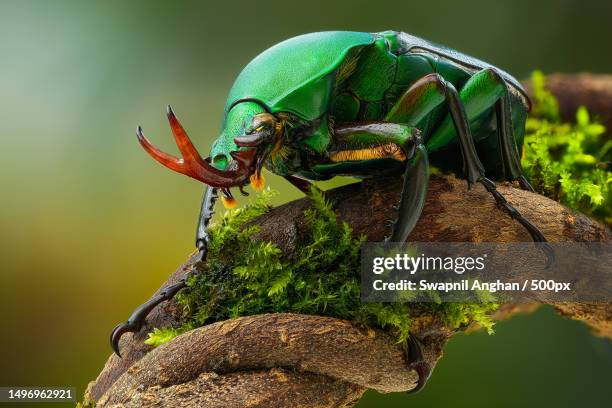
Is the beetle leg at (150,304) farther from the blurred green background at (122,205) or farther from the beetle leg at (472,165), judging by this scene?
the blurred green background at (122,205)

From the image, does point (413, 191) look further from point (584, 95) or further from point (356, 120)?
point (584, 95)

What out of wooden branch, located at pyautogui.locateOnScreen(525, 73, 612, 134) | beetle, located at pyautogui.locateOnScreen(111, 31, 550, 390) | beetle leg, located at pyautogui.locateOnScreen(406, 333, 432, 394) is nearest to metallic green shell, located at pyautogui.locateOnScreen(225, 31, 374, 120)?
beetle, located at pyautogui.locateOnScreen(111, 31, 550, 390)

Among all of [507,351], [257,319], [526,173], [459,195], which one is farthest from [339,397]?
[507,351]

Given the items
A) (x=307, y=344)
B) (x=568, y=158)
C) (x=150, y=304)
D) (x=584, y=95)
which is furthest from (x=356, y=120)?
(x=584, y=95)

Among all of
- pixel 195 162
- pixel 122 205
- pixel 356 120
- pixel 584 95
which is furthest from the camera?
pixel 122 205

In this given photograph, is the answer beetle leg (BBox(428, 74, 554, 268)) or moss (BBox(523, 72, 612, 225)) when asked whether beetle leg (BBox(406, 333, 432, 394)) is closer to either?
beetle leg (BBox(428, 74, 554, 268))

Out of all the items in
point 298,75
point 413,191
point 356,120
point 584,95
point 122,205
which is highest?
point 298,75

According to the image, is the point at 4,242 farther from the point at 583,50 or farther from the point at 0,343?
the point at 583,50

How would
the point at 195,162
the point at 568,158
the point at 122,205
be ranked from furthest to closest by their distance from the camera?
1. the point at 122,205
2. the point at 568,158
3. the point at 195,162
